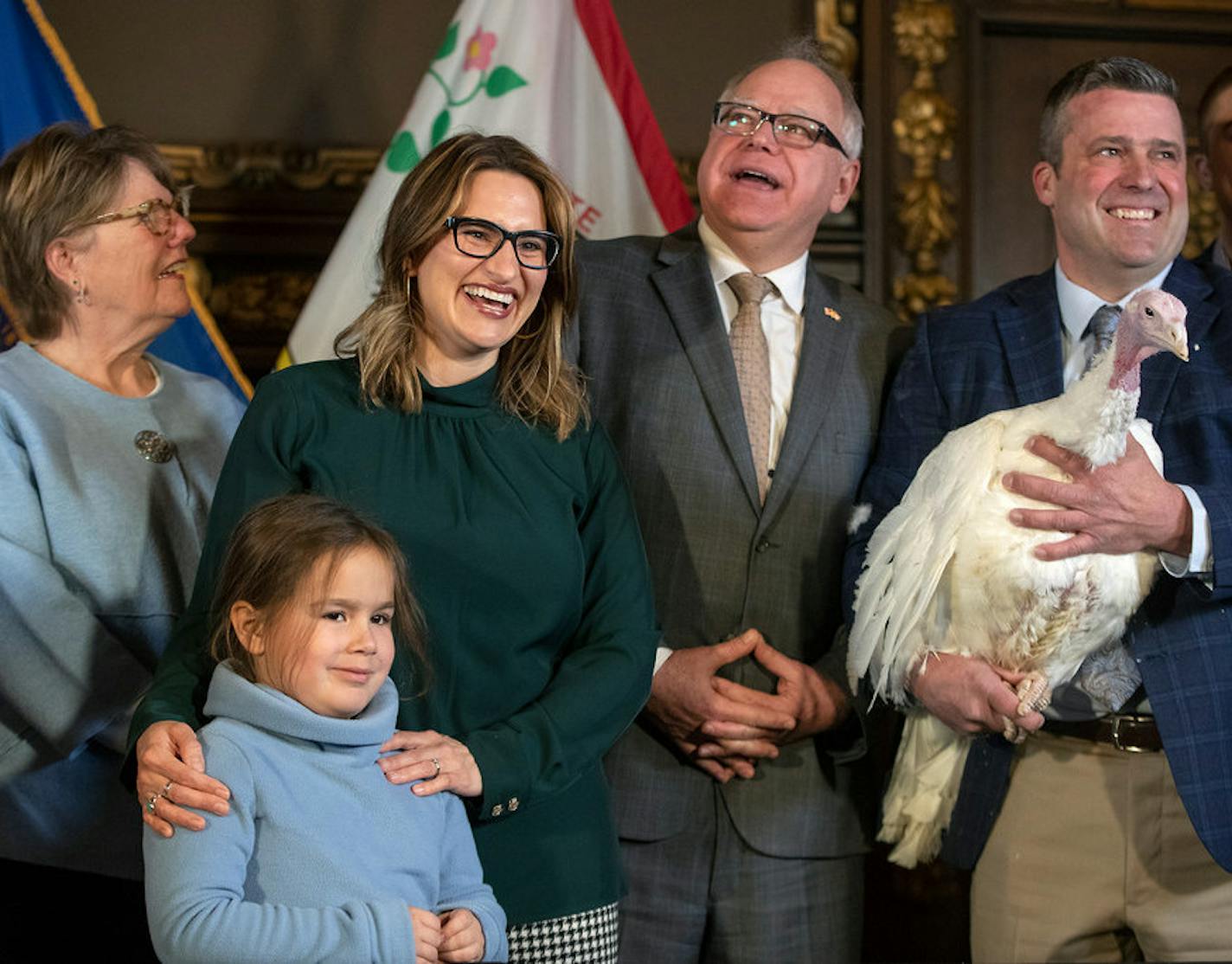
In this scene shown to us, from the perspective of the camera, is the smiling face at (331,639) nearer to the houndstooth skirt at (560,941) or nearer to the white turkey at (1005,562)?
the houndstooth skirt at (560,941)

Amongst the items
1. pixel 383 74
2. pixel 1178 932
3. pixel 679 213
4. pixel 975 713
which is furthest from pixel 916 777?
pixel 383 74

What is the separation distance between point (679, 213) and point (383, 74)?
79 cm

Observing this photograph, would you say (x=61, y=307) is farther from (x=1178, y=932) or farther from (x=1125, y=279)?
(x=1178, y=932)

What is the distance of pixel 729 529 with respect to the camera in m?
2.53

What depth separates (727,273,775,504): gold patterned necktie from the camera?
2598 millimetres

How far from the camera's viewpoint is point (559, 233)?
2.17 metres

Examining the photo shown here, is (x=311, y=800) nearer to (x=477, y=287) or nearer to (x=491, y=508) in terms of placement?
(x=491, y=508)

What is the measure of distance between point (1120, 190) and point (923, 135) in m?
1.16

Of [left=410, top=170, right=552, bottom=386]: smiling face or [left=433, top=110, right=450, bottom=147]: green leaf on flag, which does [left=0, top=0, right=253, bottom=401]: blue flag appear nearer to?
[left=433, top=110, right=450, bottom=147]: green leaf on flag

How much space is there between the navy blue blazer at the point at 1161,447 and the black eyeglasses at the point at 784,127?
40 cm

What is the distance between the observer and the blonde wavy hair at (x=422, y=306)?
2.08m

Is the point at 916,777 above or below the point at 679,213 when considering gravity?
below

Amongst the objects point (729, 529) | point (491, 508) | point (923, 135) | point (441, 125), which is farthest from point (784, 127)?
point (491, 508)

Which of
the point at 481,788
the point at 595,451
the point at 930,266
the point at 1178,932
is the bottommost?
the point at 1178,932
